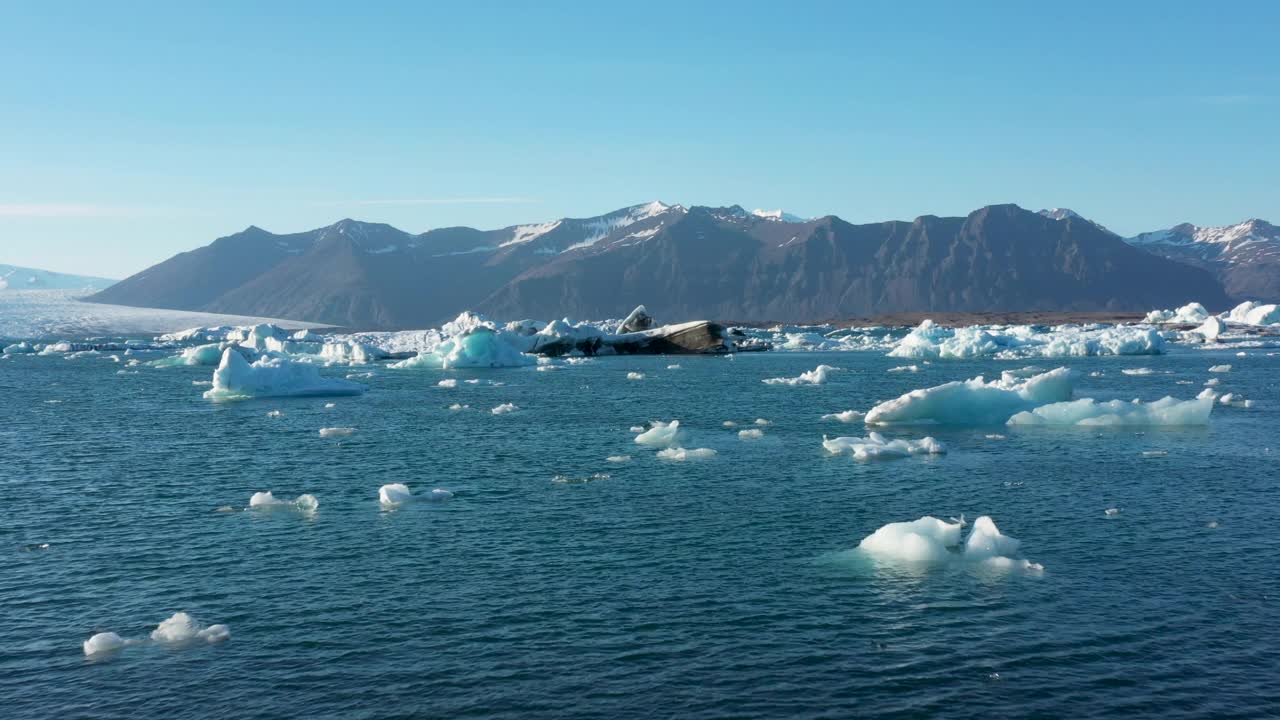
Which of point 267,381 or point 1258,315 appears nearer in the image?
point 267,381

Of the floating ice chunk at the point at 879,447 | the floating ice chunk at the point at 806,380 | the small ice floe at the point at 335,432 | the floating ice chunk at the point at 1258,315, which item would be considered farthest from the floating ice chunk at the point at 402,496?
the floating ice chunk at the point at 1258,315

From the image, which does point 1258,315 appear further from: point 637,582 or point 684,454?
point 637,582

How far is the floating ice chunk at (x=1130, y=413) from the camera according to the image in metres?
39.8

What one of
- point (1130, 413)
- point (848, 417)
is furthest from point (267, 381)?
point (1130, 413)

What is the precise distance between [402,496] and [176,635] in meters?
10.2

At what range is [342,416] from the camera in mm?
48031

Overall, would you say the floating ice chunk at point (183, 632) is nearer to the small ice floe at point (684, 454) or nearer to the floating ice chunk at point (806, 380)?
the small ice floe at point (684, 454)

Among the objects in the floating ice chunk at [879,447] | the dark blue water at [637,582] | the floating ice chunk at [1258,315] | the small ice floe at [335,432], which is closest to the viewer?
the dark blue water at [637,582]

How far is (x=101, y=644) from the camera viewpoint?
15758 millimetres

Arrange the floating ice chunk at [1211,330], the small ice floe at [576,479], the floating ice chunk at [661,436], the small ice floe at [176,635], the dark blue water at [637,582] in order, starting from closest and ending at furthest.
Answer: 1. the dark blue water at [637,582]
2. the small ice floe at [176,635]
3. the small ice floe at [576,479]
4. the floating ice chunk at [661,436]
5. the floating ice chunk at [1211,330]

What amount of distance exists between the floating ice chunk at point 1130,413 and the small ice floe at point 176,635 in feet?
108

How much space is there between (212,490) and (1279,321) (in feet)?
486

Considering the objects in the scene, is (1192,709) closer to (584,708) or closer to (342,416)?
(584,708)

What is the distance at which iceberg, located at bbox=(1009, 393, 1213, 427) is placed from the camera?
39781 mm
